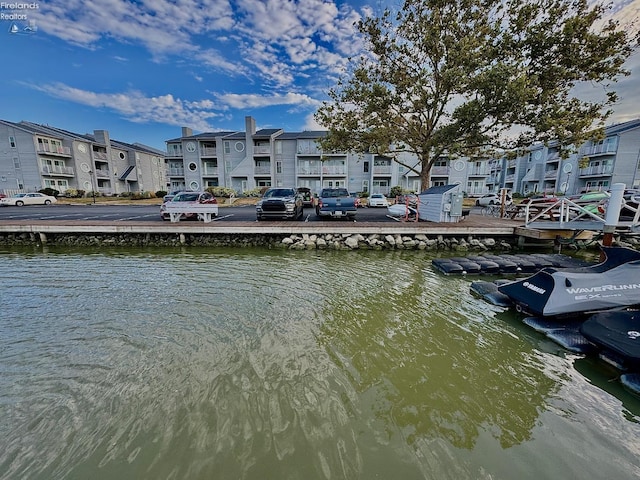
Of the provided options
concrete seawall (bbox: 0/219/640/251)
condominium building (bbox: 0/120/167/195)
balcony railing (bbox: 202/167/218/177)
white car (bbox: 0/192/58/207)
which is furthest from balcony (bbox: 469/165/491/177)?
condominium building (bbox: 0/120/167/195)

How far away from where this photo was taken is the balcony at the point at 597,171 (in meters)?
35.1

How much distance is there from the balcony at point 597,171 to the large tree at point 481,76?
29722 millimetres

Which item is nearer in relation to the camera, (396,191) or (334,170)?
(396,191)

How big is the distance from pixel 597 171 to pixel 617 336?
4637 centimetres

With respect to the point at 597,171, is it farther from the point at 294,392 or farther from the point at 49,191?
the point at 49,191

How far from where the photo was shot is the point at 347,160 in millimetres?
34875

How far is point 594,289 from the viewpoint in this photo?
191 inches

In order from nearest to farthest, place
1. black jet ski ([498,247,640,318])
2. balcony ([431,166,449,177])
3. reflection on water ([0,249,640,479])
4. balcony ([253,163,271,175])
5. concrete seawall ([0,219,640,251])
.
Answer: reflection on water ([0,249,640,479])
black jet ski ([498,247,640,318])
concrete seawall ([0,219,640,251])
balcony ([431,166,449,177])
balcony ([253,163,271,175])

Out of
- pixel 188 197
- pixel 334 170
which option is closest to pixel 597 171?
pixel 334 170

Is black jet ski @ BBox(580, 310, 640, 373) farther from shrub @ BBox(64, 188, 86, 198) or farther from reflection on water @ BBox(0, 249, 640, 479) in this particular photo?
shrub @ BBox(64, 188, 86, 198)

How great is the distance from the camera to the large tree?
1325 cm

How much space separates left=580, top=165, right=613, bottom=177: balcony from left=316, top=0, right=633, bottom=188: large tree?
29722 millimetres

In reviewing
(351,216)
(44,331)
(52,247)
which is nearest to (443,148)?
(351,216)

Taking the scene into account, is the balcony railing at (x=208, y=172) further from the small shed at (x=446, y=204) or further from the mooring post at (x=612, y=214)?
the mooring post at (x=612, y=214)
